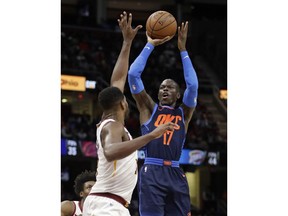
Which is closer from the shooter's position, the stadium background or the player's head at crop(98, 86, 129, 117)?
the player's head at crop(98, 86, 129, 117)

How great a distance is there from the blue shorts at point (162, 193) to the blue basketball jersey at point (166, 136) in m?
0.14

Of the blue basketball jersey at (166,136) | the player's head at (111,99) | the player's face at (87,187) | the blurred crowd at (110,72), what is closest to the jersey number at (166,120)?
the blue basketball jersey at (166,136)

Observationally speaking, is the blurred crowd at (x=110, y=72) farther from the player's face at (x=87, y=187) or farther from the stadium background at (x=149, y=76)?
the player's face at (x=87, y=187)

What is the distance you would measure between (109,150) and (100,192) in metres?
0.60

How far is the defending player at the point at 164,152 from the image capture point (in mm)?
8195

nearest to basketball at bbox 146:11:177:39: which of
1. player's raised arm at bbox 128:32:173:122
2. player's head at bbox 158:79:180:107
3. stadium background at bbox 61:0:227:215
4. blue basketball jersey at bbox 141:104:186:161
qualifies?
player's raised arm at bbox 128:32:173:122

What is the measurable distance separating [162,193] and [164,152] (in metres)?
0.41

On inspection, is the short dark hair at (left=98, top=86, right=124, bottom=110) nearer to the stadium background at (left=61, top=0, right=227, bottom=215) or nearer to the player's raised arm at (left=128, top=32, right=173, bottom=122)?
the player's raised arm at (left=128, top=32, right=173, bottom=122)

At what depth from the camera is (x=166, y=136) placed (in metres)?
8.32

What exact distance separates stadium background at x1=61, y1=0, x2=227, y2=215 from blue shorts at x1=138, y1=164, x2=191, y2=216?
15.2m

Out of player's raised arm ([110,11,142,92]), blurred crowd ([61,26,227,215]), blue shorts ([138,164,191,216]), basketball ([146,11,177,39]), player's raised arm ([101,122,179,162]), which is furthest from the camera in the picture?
blurred crowd ([61,26,227,215])

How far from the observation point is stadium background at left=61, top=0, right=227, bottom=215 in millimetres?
27078

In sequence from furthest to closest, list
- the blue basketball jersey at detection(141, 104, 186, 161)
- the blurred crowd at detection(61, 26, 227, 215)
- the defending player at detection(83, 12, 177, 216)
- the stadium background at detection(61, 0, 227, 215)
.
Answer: the stadium background at detection(61, 0, 227, 215) < the blurred crowd at detection(61, 26, 227, 215) < the blue basketball jersey at detection(141, 104, 186, 161) < the defending player at detection(83, 12, 177, 216)

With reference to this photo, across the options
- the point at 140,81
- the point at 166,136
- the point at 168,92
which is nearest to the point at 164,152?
the point at 166,136
